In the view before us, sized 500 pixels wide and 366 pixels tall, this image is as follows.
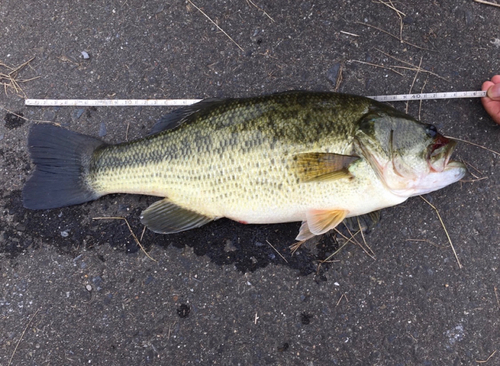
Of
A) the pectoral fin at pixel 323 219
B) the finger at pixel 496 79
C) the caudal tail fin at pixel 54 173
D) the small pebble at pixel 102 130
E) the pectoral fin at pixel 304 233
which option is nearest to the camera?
the pectoral fin at pixel 323 219

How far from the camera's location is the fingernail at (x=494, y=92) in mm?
2457

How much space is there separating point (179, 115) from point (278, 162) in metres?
0.85

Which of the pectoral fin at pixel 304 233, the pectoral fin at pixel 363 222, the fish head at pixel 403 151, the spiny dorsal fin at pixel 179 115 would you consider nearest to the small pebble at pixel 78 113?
the spiny dorsal fin at pixel 179 115

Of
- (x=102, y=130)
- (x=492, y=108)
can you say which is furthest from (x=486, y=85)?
(x=102, y=130)

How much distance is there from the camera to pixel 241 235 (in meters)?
2.58

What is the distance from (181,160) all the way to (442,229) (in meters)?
2.06

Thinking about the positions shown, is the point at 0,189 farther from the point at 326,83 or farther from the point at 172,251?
the point at 326,83

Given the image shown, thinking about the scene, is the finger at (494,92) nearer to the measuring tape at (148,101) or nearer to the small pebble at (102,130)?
the measuring tape at (148,101)

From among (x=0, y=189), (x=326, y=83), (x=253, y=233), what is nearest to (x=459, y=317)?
(x=253, y=233)

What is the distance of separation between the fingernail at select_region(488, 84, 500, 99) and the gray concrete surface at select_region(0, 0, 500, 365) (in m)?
0.13

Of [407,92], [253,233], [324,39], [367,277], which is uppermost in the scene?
[324,39]

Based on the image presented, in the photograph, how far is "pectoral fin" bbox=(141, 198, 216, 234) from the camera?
2.37 metres

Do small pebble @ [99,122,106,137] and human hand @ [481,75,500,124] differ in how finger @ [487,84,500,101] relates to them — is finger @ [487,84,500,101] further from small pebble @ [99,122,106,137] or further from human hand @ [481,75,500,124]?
small pebble @ [99,122,106,137]

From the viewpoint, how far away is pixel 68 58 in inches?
111
